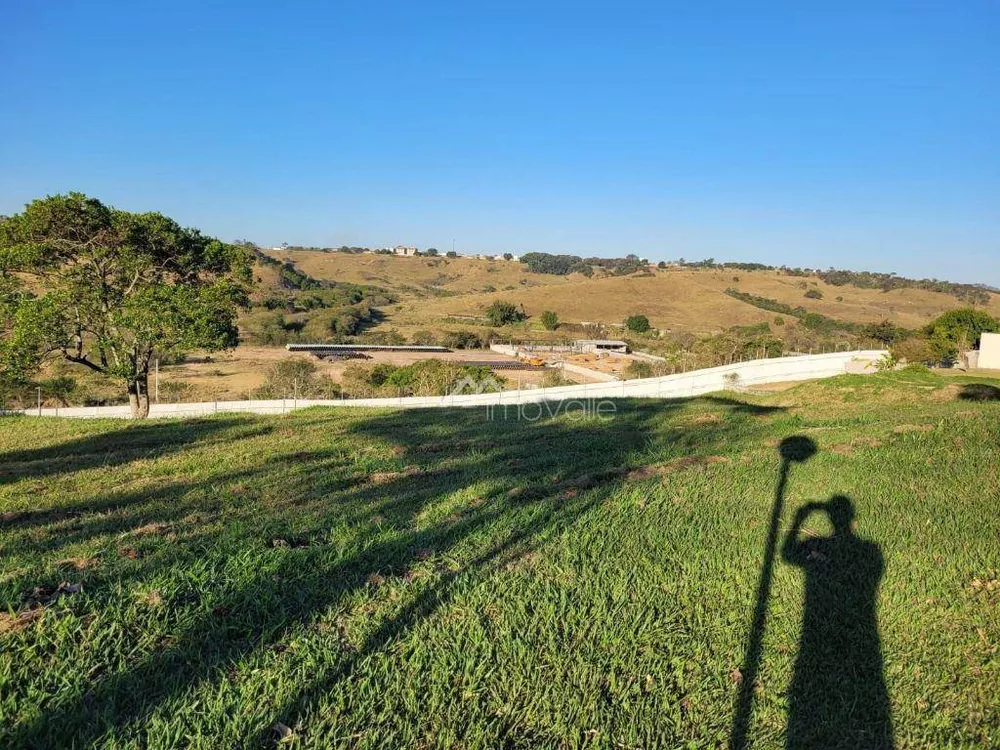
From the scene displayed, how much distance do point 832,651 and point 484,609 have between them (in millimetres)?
1818

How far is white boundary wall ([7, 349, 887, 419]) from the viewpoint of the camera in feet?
67.7

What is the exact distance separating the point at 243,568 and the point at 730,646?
2.67 m

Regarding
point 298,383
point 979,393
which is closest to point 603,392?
point 979,393

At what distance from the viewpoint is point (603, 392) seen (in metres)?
25.2

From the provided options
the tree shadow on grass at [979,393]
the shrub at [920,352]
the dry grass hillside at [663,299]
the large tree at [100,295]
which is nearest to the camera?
the tree shadow on grass at [979,393]

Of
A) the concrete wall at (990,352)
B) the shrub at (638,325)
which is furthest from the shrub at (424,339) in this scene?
the concrete wall at (990,352)

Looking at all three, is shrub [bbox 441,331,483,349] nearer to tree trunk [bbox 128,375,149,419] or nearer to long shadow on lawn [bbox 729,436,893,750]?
tree trunk [bbox 128,375,149,419]

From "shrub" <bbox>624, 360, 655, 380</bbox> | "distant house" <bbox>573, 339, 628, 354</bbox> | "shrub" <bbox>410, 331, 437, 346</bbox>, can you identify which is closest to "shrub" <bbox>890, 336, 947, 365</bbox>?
"shrub" <bbox>624, 360, 655, 380</bbox>

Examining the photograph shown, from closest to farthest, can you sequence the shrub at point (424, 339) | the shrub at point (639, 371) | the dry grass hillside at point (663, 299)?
the shrub at point (639, 371) → the shrub at point (424, 339) → the dry grass hillside at point (663, 299)

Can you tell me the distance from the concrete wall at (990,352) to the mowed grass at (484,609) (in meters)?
27.9

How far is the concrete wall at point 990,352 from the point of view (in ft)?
94.6

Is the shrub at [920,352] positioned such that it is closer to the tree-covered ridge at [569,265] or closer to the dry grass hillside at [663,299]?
the dry grass hillside at [663,299]

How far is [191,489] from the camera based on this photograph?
6.13 m

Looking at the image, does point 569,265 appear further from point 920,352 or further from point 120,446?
point 120,446
